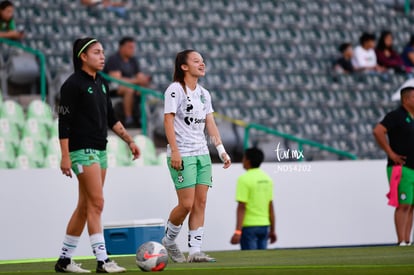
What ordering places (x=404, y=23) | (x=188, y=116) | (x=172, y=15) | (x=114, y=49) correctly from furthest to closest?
(x=404, y=23)
(x=172, y=15)
(x=114, y=49)
(x=188, y=116)

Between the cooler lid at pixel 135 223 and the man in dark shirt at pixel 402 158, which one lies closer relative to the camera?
the cooler lid at pixel 135 223

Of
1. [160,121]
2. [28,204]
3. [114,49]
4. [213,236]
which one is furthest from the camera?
[114,49]

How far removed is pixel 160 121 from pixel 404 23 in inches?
346

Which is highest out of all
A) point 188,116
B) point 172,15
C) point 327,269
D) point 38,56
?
point 172,15

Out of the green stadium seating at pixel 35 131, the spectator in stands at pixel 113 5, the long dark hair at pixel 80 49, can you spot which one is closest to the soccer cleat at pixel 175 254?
the long dark hair at pixel 80 49

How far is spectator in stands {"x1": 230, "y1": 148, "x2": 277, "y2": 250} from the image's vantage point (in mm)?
14617

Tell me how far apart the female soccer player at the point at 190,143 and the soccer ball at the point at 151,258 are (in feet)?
3.33

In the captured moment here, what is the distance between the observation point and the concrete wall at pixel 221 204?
15.1 m

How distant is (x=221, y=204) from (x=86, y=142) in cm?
694

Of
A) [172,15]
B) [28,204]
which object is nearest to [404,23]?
[172,15]

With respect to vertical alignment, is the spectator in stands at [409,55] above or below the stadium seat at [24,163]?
above

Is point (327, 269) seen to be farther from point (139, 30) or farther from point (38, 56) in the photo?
point (139, 30)

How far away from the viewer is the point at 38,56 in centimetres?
1744

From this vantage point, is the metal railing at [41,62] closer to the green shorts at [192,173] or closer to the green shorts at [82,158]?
the green shorts at [192,173]
